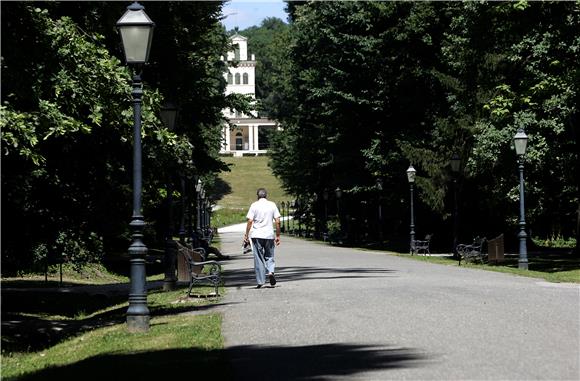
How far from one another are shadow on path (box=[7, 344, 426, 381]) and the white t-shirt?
8135 millimetres

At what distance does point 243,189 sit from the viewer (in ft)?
438

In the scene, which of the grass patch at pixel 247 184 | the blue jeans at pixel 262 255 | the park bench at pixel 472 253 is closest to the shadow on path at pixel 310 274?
the blue jeans at pixel 262 255

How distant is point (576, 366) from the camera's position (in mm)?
8344

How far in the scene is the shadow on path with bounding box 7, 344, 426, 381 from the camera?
27.0ft

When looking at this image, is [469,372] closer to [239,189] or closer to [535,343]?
[535,343]

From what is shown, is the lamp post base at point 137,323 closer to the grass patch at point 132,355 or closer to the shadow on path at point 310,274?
Answer: the grass patch at point 132,355

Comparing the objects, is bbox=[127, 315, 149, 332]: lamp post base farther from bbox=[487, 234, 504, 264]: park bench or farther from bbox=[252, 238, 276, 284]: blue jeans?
bbox=[487, 234, 504, 264]: park bench

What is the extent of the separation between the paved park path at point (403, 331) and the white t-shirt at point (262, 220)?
3.41 feet

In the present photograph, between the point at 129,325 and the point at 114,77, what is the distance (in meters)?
5.21

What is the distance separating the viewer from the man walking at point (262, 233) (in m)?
18.2

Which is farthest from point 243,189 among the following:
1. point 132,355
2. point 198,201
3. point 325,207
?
point 132,355

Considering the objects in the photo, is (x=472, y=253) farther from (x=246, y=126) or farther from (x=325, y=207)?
(x=246, y=126)

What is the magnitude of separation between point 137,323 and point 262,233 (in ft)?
19.8

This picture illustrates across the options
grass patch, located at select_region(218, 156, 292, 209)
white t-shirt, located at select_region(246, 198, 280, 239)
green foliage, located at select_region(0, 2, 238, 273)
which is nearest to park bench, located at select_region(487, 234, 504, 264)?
green foliage, located at select_region(0, 2, 238, 273)
